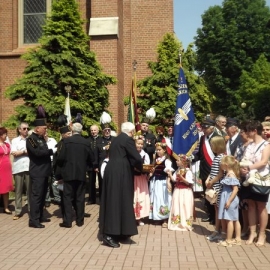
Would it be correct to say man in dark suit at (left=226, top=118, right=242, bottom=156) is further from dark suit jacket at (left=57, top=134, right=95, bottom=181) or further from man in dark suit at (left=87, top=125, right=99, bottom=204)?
man in dark suit at (left=87, top=125, right=99, bottom=204)

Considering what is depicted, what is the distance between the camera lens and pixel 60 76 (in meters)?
13.3

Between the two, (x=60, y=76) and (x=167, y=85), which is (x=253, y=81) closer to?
(x=167, y=85)

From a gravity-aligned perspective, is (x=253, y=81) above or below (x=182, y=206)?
above

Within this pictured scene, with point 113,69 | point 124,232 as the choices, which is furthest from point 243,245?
point 113,69

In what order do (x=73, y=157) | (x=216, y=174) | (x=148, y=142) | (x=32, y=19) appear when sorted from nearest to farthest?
(x=216, y=174) < (x=73, y=157) < (x=148, y=142) < (x=32, y=19)

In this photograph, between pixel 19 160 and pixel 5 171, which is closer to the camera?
pixel 19 160

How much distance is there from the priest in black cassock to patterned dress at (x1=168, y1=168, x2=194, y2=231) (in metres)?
1.27

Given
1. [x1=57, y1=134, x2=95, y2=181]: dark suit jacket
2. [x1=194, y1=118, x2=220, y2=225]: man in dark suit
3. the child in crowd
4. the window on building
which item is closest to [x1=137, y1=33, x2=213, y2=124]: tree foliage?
the window on building

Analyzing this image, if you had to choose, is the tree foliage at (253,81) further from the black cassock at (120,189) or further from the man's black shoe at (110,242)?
the man's black shoe at (110,242)

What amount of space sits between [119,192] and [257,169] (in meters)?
2.21

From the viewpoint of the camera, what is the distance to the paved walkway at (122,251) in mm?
6172

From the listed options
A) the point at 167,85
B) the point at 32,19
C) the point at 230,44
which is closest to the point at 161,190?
the point at 167,85

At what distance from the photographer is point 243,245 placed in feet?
23.8

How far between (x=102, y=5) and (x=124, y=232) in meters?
10.8
